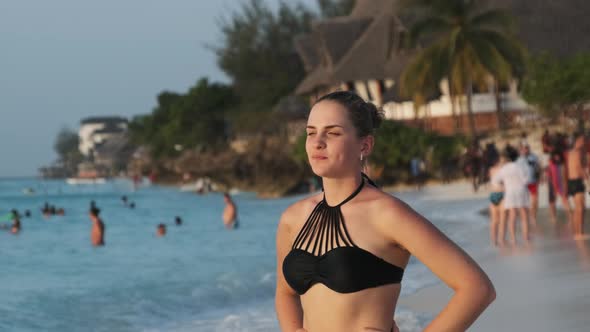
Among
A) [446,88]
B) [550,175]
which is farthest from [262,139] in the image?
[550,175]

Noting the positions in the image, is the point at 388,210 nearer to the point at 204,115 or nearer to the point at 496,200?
the point at 496,200

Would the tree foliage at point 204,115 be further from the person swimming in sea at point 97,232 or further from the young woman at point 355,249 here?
the young woman at point 355,249

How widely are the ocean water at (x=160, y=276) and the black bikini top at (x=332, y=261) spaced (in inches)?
257

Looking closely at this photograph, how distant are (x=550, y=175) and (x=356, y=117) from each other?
53.2 feet

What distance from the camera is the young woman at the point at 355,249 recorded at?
9.38 ft

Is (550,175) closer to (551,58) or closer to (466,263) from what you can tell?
(466,263)

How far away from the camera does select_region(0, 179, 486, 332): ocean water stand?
1360cm

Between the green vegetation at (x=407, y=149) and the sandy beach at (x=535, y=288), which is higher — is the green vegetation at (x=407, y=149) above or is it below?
above

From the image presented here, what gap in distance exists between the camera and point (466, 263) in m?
2.86

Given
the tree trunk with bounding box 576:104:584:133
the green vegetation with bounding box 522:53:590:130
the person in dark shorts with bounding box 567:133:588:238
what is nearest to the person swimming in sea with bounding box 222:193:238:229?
the tree trunk with bounding box 576:104:584:133

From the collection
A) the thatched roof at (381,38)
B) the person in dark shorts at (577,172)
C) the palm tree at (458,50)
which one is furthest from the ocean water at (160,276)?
the thatched roof at (381,38)

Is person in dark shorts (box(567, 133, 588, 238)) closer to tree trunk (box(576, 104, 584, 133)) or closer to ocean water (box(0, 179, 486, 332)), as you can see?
ocean water (box(0, 179, 486, 332))

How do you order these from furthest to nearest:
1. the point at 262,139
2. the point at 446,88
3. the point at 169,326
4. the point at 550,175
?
the point at 262,139, the point at 446,88, the point at 550,175, the point at 169,326

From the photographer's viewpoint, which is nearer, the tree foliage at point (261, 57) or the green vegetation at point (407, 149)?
the green vegetation at point (407, 149)
